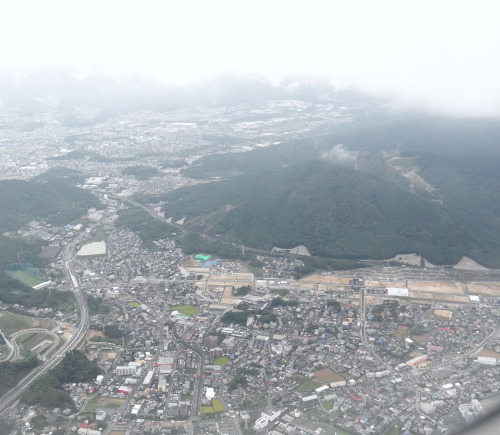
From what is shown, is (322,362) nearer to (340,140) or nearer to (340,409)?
(340,409)

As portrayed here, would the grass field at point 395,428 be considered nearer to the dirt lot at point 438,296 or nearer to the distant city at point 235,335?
the distant city at point 235,335

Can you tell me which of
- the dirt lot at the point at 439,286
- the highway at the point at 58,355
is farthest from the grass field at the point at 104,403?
the dirt lot at the point at 439,286

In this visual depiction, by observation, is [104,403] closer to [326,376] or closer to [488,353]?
[326,376]

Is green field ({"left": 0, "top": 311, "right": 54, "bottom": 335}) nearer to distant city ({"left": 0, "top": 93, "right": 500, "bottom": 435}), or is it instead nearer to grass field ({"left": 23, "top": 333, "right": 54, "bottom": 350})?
distant city ({"left": 0, "top": 93, "right": 500, "bottom": 435})

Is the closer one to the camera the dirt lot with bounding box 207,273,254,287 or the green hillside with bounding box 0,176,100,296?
the dirt lot with bounding box 207,273,254,287

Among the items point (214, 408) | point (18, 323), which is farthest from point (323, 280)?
point (18, 323)

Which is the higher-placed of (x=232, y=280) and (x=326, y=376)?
(x=326, y=376)

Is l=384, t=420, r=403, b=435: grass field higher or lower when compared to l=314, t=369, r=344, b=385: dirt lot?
higher

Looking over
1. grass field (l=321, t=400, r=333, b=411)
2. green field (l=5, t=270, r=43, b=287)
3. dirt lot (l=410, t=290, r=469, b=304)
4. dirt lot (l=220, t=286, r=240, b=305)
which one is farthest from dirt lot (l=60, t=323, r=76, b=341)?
dirt lot (l=410, t=290, r=469, b=304)
